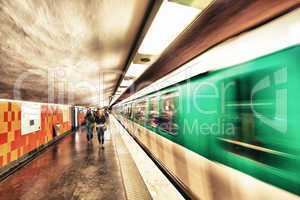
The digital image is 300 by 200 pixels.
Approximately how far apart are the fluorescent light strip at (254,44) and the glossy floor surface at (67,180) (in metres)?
2.66

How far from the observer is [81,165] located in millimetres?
4438

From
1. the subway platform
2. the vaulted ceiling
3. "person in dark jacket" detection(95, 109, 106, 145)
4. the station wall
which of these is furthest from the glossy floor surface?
the vaulted ceiling

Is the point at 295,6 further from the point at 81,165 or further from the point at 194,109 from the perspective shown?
the point at 81,165

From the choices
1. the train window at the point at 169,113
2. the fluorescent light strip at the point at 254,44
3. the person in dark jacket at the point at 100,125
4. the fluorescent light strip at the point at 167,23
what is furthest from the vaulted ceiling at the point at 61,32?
the person in dark jacket at the point at 100,125

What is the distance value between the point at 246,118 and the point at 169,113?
2239 mm

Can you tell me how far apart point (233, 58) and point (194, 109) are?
1022mm

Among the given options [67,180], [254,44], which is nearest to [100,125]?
[67,180]

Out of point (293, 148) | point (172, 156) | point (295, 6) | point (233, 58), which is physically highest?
point (295, 6)

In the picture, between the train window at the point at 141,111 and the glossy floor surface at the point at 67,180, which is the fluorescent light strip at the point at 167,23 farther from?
the train window at the point at 141,111

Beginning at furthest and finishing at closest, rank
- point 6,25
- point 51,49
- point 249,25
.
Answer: point 51,49, point 249,25, point 6,25

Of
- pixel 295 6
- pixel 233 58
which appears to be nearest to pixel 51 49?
pixel 233 58

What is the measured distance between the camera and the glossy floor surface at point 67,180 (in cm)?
294

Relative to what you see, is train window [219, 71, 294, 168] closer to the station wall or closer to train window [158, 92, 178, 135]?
train window [158, 92, 178, 135]

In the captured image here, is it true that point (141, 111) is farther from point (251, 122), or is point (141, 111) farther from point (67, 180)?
point (251, 122)
